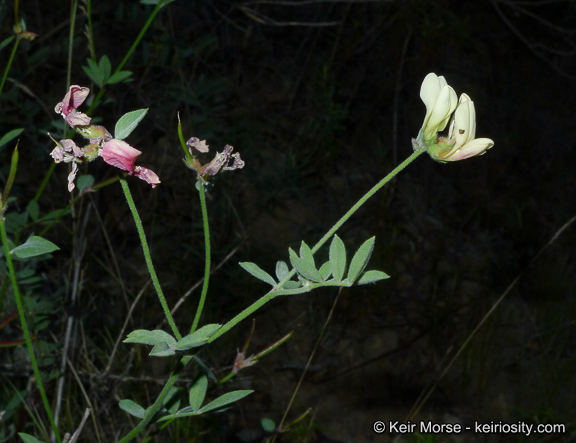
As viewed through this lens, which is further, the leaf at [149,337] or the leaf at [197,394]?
the leaf at [197,394]

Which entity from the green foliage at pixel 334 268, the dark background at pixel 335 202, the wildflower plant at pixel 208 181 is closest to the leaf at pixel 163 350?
the wildflower plant at pixel 208 181

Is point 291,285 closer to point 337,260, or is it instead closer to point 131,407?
point 337,260

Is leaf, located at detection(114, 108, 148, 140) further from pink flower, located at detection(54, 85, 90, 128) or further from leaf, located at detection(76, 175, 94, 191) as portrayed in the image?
leaf, located at detection(76, 175, 94, 191)

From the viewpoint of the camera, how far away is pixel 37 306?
1943 millimetres

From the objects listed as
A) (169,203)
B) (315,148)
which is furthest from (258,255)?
→ (315,148)

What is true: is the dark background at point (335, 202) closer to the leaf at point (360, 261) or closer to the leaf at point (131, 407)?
the leaf at point (131, 407)

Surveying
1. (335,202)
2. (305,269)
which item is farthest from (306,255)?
(335,202)

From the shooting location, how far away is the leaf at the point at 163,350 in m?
0.88

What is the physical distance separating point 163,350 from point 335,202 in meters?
2.88

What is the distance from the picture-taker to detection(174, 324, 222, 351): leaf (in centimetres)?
87

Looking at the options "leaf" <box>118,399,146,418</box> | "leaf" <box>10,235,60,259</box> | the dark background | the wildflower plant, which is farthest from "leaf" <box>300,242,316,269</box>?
the dark background

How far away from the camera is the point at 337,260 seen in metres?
0.95

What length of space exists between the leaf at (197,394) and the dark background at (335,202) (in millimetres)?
876

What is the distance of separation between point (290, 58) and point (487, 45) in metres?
1.48
